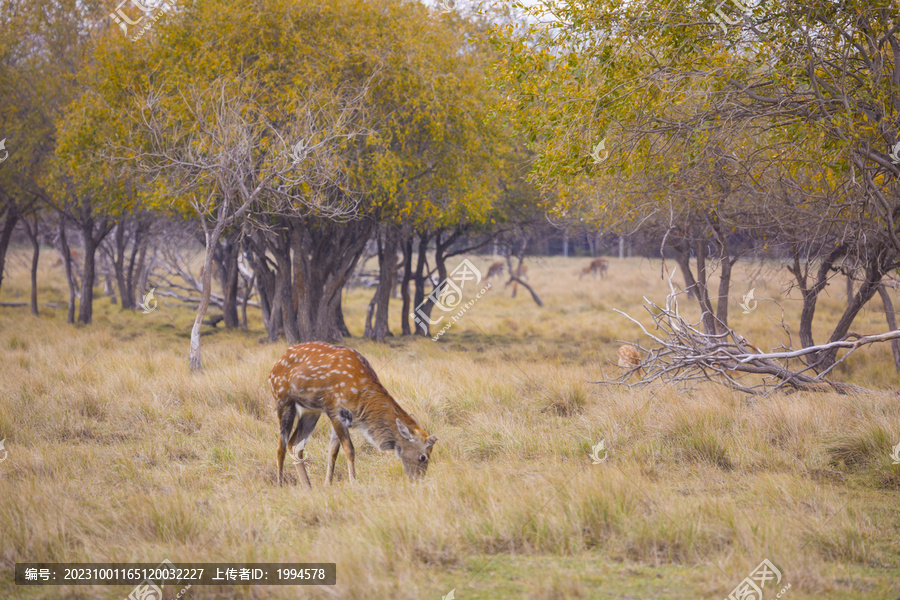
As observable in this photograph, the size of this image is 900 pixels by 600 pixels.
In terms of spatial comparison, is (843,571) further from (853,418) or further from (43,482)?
(43,482)

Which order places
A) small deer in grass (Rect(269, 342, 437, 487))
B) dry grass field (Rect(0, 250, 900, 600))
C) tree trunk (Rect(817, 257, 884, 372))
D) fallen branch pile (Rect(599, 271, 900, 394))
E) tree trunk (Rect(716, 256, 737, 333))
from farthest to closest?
tree trunk (Rect(716, 256, 737, 333)) → tree trunk (Rect(817, 257, 884, 372)) → fallen branch pile (Rect(599, 271, 900, 394)) → small deer in grass (Rect(269, 342, 437, 487)) → dry grass field (Rect(0, 250, 900, 600))

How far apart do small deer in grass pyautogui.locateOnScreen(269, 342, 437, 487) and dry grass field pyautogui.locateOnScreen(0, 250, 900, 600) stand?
0.92 feet

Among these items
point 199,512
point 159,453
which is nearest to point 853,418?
point 199,512

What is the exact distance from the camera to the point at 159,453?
24.2 ft

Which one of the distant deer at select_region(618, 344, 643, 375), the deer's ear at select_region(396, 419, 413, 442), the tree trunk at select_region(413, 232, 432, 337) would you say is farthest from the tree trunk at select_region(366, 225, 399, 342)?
the deer's ear at select_region(396, 419, 413, 442)

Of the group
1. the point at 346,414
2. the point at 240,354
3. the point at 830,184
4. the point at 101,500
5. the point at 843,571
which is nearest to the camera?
the point at 843,571

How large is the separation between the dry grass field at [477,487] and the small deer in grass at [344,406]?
0.92 feet

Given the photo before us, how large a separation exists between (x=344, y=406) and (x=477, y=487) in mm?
1516

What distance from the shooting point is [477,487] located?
566 cm

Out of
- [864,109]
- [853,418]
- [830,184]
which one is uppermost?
[864,109]

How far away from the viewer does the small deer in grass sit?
6258 millimetres

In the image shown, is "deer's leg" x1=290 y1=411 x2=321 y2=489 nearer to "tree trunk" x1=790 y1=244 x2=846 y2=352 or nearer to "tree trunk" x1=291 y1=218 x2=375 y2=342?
"tree trunk" x1=790 y1=244 x2=846 y2=352

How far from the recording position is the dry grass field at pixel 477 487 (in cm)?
451

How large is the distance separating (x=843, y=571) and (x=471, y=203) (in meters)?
10.9
